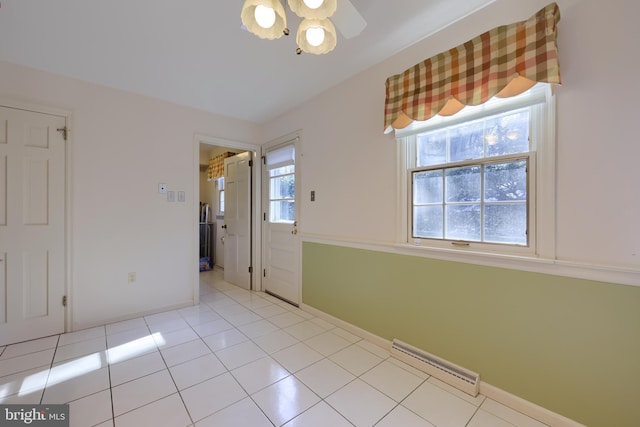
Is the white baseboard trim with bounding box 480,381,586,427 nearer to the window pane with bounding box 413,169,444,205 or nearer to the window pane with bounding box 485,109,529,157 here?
the window pane with bounding box 413,169,444,205

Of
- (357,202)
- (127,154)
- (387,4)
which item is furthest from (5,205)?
(387,4)

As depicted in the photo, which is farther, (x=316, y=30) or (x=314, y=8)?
(x=316, y=30)

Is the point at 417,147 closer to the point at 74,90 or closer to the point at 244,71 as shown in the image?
the point at 244,71

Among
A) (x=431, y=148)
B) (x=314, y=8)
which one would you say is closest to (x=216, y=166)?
(x=431, y=148)

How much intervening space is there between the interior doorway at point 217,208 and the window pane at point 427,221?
2.39 m

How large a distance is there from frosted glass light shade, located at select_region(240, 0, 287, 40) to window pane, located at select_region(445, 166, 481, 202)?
4.69 feet

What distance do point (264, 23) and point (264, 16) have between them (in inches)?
1.0

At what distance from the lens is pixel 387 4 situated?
1593 mm

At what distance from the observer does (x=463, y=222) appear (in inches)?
70.0

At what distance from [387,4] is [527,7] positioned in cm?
80

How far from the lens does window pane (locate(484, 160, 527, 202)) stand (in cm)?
152

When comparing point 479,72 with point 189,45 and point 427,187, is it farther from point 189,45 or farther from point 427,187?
point 189,45

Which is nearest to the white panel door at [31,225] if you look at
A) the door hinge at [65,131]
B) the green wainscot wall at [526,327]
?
the door hinge at [65,131]

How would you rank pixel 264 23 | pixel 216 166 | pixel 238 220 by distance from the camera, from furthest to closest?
pixel 216 166
pixel 238 220
pixel 264 23
